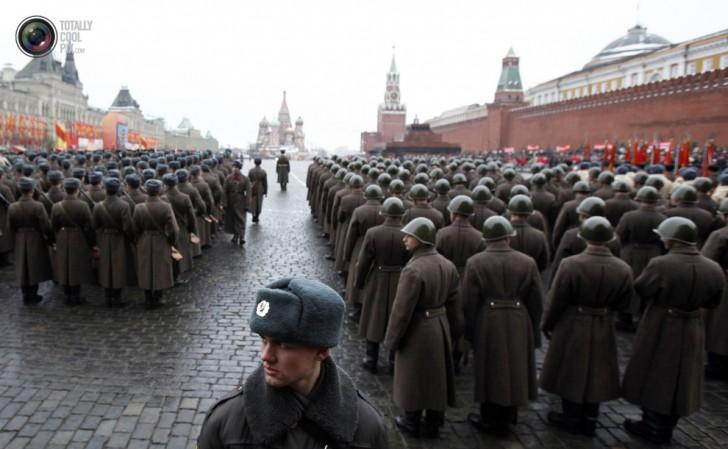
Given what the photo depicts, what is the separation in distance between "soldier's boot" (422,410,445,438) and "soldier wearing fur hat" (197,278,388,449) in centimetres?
284

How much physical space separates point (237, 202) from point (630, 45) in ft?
217

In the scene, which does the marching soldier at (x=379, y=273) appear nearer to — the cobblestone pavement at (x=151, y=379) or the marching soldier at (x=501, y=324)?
the cobblestone pavement at (x=151, y=379)

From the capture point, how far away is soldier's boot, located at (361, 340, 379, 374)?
5949 mm

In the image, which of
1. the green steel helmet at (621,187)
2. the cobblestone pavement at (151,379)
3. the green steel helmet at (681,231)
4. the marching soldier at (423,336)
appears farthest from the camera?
the green steel helmet at (621,187)

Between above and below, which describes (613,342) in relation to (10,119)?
below

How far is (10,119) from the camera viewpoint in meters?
45.1

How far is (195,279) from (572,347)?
6748 mm

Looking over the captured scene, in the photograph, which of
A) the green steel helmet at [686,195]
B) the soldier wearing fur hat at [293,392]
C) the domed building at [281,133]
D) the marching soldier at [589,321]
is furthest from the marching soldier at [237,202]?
the domed building at [281,133]

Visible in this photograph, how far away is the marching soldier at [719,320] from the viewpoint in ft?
19.2

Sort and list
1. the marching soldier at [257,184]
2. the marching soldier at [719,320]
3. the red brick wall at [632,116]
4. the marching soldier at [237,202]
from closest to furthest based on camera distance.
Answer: the marching soldier at [719,320] → the marching soldier at [237,202] → the marching soldier at [257,184] → the red brick wall at [632,116]

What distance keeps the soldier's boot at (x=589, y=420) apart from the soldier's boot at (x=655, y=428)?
36 centimetres

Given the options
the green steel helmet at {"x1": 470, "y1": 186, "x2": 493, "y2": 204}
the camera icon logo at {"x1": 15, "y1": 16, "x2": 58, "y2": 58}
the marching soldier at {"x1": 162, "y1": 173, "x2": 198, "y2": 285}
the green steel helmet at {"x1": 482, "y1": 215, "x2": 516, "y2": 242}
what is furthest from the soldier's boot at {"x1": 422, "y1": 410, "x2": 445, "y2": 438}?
the camera icon logo at {"x1": 15, "y1": 16, "x2": 58, "y2": 58}

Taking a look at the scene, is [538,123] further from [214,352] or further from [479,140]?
[214,352]

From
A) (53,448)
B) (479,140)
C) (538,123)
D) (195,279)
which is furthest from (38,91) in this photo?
(53,448)
